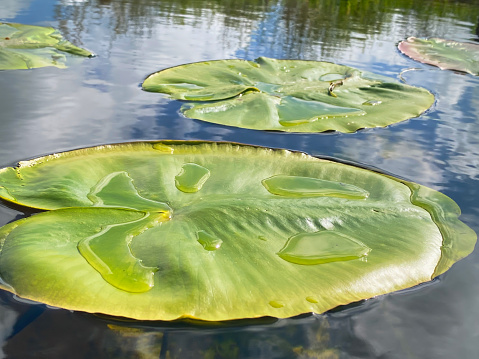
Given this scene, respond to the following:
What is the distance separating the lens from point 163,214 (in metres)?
1.16

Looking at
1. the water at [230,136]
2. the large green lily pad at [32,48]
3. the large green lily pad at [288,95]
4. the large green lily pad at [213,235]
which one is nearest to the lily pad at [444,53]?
the water at [230,136]

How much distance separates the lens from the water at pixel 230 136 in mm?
884

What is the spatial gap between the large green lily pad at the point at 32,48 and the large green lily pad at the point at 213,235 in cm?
172

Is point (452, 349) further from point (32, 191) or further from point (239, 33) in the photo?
point (239, 33)

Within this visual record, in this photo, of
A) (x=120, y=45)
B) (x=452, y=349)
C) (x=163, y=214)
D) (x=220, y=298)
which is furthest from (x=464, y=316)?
(x=120, y=45)

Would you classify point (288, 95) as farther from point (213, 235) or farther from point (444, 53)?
point (444, 53)

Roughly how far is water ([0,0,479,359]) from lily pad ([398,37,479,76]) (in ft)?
0.49

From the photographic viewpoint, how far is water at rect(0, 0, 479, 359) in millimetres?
884

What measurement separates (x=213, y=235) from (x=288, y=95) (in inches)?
53.9

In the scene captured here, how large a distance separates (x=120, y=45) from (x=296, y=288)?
3.14m

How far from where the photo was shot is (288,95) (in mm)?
2305

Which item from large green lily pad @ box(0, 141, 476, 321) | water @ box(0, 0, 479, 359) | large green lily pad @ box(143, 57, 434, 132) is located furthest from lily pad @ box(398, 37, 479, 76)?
large green lily pad @ box(0, 141, 476, 321)

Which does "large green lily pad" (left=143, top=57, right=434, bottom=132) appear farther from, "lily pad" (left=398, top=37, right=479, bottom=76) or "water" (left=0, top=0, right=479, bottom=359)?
"lily pad" (left=398, top=37, right=479, bottom=76)

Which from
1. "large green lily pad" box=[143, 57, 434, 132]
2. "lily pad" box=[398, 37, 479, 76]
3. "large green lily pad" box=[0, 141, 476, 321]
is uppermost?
"lily pad" box=[398, 37, 479, 76]
